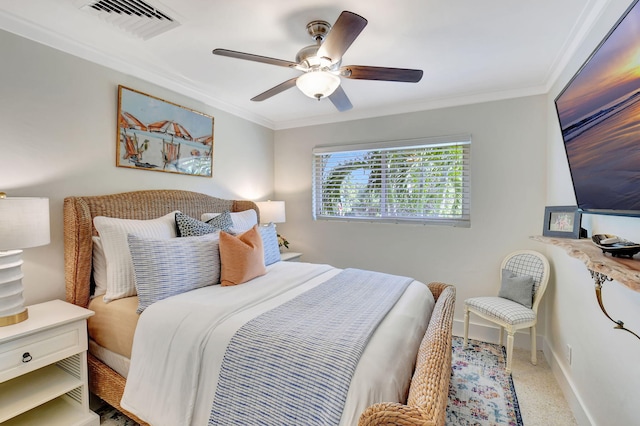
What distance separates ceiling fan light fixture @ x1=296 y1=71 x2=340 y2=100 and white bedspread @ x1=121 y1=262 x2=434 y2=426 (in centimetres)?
130

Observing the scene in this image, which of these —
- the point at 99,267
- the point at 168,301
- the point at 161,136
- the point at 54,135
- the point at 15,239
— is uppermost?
the point at 161,136

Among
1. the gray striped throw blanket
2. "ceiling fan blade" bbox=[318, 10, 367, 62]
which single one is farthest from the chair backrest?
"ceiling fan blade" bbox=[318, 10, 367, 62]

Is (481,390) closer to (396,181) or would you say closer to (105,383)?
(396,181)

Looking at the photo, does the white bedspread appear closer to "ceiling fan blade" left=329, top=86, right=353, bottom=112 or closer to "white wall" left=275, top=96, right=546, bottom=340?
"ceiling fan blade" left=329, top=86, right=353, bottom=112

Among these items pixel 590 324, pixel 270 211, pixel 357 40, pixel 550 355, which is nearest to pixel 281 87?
pixel 357 40

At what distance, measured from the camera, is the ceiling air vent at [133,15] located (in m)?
1.68

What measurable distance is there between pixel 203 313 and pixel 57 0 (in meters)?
1.88

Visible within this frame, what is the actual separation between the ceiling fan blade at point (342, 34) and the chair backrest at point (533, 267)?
2489mm

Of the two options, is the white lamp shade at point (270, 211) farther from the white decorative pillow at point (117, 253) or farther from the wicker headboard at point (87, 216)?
the white decorative pillow at point (117, 253)

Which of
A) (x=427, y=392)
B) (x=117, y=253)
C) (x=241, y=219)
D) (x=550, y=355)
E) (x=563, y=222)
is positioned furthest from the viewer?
(x=241, y=219)

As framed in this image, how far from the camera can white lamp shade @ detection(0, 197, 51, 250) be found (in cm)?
149

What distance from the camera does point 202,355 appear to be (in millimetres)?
1403

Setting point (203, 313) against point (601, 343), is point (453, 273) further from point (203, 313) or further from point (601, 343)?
point (203, 313)

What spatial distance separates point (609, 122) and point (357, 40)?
1.48m
